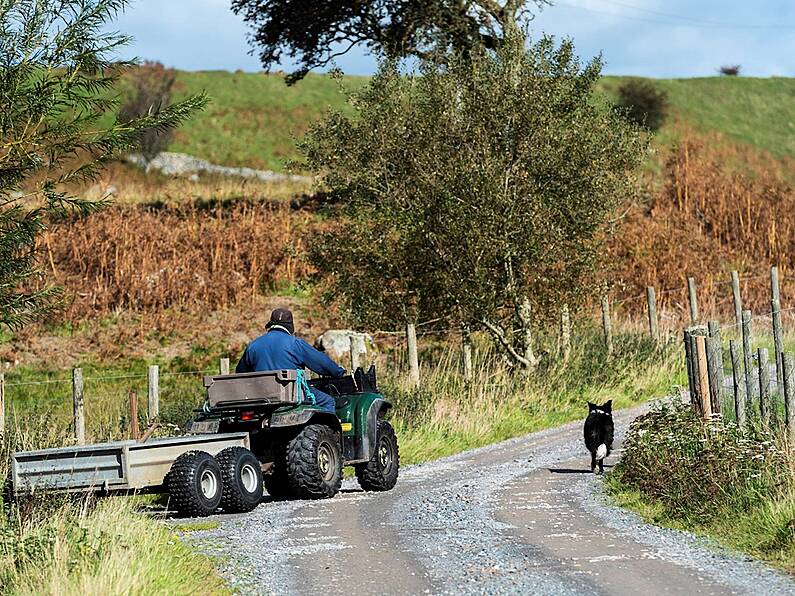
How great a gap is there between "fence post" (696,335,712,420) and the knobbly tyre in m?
4.10

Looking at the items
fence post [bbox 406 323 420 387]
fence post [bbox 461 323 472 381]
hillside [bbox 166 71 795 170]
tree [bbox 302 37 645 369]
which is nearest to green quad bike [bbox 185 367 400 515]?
fence post [bbox 406 323 420 387]

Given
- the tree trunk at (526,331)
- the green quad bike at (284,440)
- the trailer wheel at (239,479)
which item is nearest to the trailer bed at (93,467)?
the green quad bike at (284,440)

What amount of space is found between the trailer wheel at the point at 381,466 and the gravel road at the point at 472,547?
0.83ft

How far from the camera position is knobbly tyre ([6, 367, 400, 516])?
1325 centimetres

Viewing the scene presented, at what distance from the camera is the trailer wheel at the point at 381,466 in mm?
16188

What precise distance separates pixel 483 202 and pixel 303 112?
210 ft

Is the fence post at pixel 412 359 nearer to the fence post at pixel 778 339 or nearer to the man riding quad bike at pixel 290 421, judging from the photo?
the fence post at pixel 778 339

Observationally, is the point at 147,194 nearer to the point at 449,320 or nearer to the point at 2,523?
the point at 449,320

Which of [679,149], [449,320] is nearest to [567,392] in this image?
[449,320]

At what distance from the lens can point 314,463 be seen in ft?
49.0

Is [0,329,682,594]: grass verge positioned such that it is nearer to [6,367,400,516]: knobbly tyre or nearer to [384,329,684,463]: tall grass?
[384,329,684,463]: tall grass

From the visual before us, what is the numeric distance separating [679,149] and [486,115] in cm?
3356

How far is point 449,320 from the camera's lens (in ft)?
93.0

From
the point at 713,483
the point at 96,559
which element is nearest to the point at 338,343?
the point at 713,483
